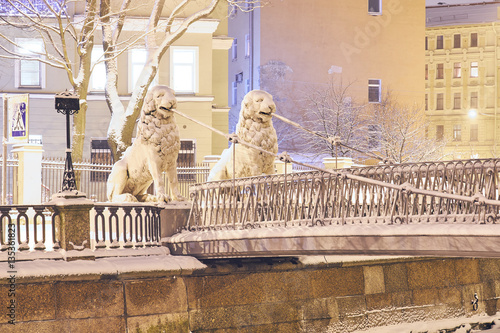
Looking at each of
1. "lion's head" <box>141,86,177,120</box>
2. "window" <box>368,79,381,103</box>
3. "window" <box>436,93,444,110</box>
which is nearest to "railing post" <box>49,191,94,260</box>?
"lion's head" <box>141,86,177,120</box>

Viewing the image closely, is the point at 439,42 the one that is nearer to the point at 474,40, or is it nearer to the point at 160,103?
the point at 474,40

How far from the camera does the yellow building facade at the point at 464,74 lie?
5573cm

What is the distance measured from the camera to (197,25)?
29.1 m

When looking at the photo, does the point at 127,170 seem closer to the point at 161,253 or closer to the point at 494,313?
the point at 161,253

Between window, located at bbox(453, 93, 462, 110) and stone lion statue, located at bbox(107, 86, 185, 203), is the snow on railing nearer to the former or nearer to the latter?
stone lion statue, located at bbox(107, 86, 185, 203)

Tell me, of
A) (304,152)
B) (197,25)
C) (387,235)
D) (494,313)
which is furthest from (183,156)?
(387,235)

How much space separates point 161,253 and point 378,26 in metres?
28.2

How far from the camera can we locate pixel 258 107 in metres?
14.9

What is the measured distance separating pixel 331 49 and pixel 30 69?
14.9m

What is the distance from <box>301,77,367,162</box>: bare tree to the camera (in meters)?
36.6

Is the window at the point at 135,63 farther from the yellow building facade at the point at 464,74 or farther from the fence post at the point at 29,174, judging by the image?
the yellow building facade at the point at 464,74

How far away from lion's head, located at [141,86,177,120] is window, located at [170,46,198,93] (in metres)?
14.5

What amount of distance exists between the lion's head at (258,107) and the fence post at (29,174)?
15.1 feet

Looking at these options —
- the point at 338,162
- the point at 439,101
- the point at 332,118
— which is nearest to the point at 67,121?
the point at 338,162
